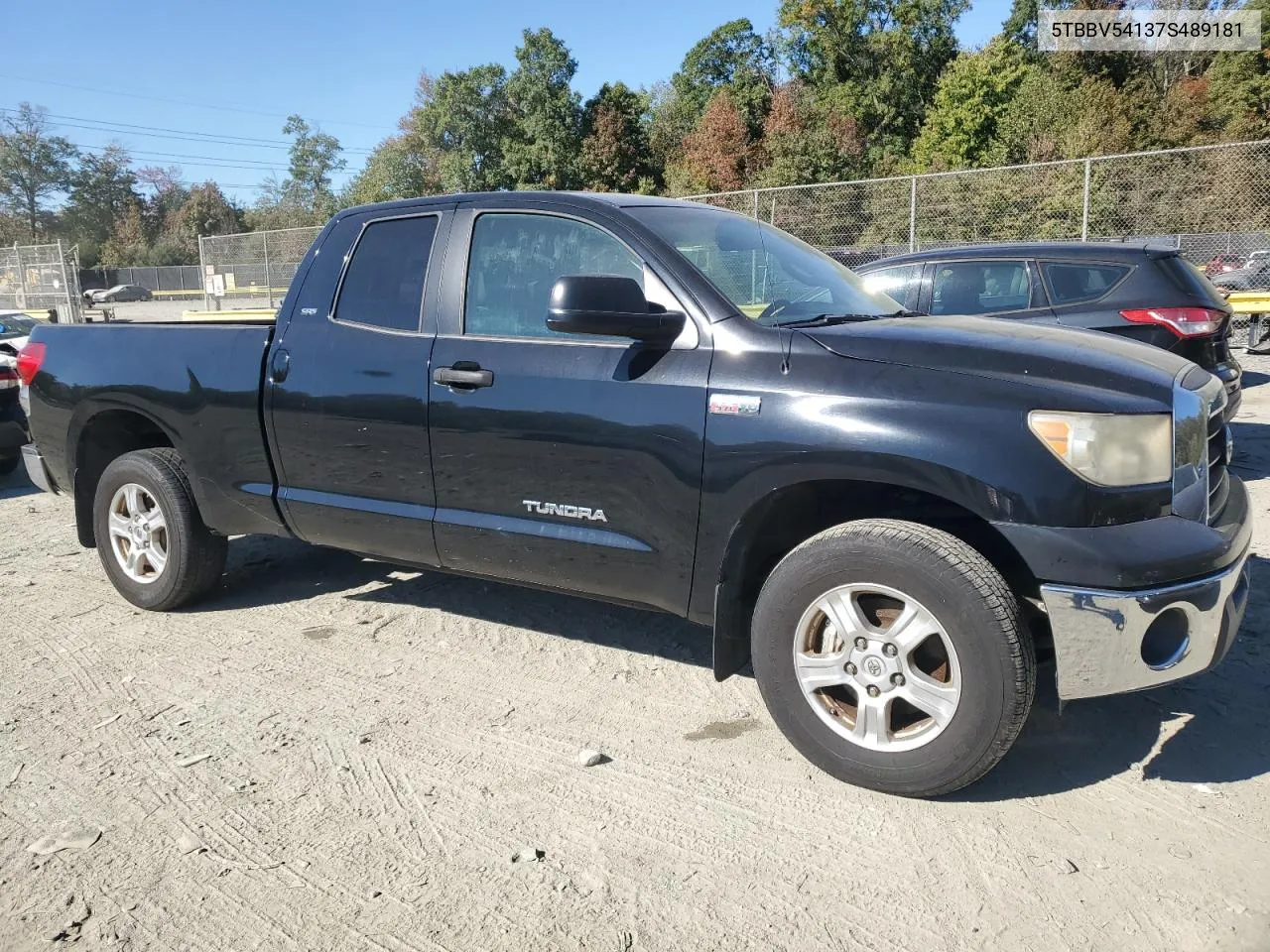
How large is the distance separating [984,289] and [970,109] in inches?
1567

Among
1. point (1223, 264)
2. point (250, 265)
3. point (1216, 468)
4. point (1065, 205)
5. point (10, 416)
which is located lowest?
point (10, 416)

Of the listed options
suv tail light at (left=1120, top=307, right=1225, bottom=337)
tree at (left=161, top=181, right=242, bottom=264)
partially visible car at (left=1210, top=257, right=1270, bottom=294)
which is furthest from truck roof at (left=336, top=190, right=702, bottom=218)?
tree at (left=161, top=181, right=242, bottom=264)

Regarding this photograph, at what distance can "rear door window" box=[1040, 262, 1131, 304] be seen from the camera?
686cm

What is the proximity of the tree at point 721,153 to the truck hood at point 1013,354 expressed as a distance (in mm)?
42537

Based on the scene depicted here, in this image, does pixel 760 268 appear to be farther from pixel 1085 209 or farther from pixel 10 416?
pixel 1085 209

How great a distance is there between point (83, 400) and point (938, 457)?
165 inches

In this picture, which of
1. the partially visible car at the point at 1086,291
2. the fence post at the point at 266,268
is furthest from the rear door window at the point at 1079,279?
the fence post at the point at 266,268

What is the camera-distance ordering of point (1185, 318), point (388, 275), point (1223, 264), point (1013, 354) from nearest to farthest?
point (1013, 354) < point (388, 275) < point (1185, 318) < point (1223, 264)

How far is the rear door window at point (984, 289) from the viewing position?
704cm

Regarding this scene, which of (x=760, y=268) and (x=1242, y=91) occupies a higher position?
(x=1242, y=91)

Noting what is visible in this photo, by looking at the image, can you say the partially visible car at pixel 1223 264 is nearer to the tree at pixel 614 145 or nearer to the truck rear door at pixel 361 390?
the truck rear door at pixel 361 390

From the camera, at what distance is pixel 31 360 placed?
5.00m

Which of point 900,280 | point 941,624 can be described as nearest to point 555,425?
point 941,624

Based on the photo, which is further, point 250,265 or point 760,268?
point 250,265
